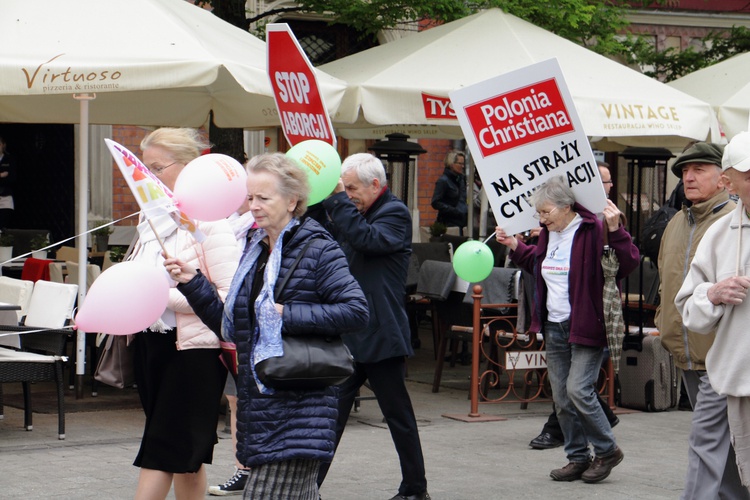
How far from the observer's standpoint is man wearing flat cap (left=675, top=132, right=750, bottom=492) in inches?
189

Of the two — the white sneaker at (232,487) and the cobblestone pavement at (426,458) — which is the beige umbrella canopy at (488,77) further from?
the white sneaker at (232,487)

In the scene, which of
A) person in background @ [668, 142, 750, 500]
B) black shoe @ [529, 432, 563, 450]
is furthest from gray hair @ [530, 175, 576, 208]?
black shoe @ [529, 432, 563, 450]

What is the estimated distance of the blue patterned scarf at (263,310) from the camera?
4.36 m

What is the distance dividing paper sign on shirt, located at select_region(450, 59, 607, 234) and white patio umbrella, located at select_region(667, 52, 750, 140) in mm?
4508

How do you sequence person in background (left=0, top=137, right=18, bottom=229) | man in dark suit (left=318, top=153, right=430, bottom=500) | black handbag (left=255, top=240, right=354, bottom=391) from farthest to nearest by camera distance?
person in background (left=0, top=137, right=18, bottom=229)
man in dark suit (left=318, top=153, right=430, bottom=500)
black handbag (left=255, top=240, right=354, bottom=391)

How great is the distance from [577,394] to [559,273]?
0.74m

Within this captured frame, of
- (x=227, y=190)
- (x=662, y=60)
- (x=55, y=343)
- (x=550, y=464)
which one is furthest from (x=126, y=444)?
(x=662, y=60)

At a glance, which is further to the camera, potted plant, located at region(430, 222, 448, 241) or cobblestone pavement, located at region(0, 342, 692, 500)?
potted plant, located at region(430, 222, 448, 241)

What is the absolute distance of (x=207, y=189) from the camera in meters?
4.70

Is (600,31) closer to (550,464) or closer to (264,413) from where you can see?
(550,464)

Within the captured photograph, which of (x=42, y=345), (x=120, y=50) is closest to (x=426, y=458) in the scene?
(x=42, y=345)

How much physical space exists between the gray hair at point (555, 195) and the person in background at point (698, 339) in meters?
0.94

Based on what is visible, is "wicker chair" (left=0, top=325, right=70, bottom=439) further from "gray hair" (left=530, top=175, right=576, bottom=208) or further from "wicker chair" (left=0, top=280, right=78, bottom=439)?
"gray hair" (left=530, top=175, right=576, bottom=208)

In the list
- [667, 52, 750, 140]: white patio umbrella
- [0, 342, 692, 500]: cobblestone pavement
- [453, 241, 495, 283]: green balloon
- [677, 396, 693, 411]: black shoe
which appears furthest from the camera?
[667, 52, 750, 140]: white patio umbrella
